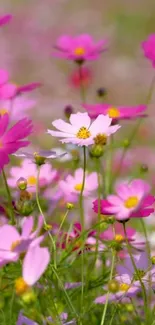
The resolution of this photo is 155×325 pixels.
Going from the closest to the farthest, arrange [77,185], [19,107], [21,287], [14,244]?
[21,287] < [14,244] < [77,185] < [19,107]

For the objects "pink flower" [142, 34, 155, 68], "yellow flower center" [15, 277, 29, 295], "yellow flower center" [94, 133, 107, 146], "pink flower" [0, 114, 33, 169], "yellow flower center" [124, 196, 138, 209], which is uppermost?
"pink flower" [142, 34, 155, 68]

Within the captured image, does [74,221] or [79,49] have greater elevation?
[79,49]

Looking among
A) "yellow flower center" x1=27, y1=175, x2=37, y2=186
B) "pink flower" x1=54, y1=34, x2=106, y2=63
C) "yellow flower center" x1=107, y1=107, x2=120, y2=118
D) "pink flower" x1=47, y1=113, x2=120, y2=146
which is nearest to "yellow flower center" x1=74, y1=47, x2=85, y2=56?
"pink flower" x1=54, y1=34, x2=106, y2=63

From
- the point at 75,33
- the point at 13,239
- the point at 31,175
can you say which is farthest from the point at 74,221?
the point at 75,33

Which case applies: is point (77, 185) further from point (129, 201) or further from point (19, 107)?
point (19, 107)

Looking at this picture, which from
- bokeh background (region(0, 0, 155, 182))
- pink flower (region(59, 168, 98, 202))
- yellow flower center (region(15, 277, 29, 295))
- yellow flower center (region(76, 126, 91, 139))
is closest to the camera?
yellow flower center (region(15, 277, 29, 295))

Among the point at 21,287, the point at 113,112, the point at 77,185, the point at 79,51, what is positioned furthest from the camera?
the point at 79,51

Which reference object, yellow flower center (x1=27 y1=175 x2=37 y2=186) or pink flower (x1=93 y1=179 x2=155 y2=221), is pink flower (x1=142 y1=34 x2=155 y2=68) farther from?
pink flower (x1=93 y1=179 x2=155 y2=221)

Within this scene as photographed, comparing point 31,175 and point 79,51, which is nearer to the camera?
point 31,175
